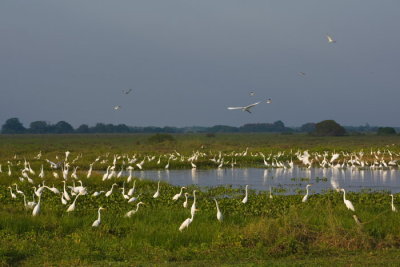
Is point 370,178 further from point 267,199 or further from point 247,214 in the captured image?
point 247,214

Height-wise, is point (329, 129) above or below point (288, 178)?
above

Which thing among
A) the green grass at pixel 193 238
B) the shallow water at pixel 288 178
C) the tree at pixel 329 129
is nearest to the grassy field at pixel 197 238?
the green grass at pixel 193 238

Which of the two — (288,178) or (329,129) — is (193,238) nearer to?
(288,178)

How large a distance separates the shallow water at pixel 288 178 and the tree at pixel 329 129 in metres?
63.0

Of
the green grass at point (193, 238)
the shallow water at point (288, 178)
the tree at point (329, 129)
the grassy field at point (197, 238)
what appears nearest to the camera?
the grassy field at point (197, 238)

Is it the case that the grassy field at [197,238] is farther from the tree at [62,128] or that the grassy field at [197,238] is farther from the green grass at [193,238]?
the tree at [62,128]

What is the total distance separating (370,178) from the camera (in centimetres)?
2861

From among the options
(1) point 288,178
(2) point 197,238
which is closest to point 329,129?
(1) point 288,178

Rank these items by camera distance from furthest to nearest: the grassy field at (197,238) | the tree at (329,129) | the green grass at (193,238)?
the tree at (329,129) < the green grass at (193,238) < the grassy field at (197,238)

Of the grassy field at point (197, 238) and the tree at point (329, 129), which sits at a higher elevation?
the tree at point (329, 129)

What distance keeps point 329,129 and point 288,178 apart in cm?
6985

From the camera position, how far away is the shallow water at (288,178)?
2497 cm

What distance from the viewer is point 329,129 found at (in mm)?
96625

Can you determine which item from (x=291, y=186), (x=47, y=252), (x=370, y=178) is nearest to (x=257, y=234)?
(x=47, y=252)
